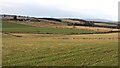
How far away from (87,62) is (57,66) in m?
2.90

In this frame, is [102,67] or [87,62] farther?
[87,62]

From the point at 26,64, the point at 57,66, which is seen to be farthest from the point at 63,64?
the point at 26,64

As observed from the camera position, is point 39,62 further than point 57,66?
Yes

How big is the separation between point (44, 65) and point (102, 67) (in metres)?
3.94

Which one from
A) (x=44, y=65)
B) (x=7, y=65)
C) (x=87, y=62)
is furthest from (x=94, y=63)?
(x=7, y=65)

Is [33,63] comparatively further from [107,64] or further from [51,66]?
[107,64]

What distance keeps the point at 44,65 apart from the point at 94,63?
12.1 feet

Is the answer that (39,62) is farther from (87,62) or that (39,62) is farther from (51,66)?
(87,62)

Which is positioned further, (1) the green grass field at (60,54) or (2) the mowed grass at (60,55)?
(1) the green grass field at (60,54)

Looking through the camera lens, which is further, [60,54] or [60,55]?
[60,54]

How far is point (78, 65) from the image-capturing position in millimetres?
20422

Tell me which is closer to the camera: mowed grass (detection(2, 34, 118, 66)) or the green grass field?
mowed grass (detection(2, 34, 118, 66))

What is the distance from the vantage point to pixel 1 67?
19844 millimetres

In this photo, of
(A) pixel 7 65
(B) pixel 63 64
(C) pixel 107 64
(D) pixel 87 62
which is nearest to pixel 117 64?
(C) pixel 107 64
